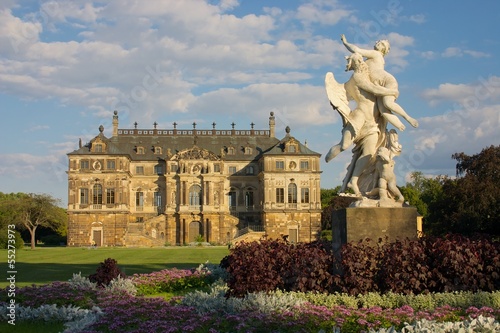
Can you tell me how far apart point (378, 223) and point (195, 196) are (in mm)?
59878

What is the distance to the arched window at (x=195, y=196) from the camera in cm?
7006

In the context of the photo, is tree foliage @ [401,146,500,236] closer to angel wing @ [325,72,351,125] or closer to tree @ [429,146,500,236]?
tree @ [429,146,500,236]

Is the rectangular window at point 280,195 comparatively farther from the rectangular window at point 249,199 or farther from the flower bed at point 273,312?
the flower bed at point 273,312

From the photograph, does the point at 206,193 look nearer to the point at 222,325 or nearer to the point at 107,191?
the point at 107,191

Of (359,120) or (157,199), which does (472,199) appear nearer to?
(359,120)

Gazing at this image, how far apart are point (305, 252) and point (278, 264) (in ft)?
2.18

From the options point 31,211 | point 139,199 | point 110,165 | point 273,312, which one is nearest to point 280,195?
point 139,199

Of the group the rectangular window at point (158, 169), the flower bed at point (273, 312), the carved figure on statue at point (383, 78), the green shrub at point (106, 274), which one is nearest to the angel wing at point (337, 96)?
the carved figure on statue at point (383, 78)

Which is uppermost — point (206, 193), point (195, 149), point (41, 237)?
point (195, 149)

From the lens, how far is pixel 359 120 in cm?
1197

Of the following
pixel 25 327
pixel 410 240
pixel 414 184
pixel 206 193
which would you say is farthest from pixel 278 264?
pixel 414 184

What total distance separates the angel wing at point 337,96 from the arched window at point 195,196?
192 ft

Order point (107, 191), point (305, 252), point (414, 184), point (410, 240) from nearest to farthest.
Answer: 1. point (410, 240)
2. point (305, 252)
3. point (107, 191)
4. point (414, 184)

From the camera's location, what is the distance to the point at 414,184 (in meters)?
93.8
